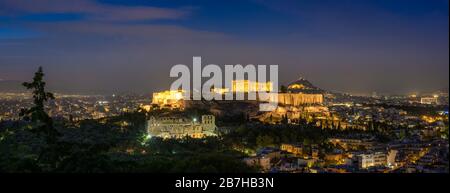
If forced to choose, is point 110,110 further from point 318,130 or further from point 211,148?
point 211,148

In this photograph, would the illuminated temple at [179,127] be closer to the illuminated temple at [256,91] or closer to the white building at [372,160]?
the illuminated temple at [256,91]

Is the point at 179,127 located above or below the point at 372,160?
above

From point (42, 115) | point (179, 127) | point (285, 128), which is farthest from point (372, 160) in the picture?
→ point (179, 127)

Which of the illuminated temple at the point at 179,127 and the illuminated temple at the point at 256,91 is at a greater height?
the illuminated temple at the point at 256,91

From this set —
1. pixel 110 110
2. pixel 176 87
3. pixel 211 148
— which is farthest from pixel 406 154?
pixel 110 110

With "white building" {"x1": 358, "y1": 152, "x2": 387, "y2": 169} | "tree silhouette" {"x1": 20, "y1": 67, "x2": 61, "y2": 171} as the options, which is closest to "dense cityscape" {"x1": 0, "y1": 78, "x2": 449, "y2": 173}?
"white building" {"x1": 358, "y1": 152, "x2": 387, "y2": 169}

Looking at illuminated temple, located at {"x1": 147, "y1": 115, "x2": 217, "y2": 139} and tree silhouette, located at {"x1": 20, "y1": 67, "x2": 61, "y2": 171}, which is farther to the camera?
illuminated temple, located at {"x1": 147, "y1": 115, "x2": 217, "y2": 139}

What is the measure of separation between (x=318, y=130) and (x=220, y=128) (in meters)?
4.22

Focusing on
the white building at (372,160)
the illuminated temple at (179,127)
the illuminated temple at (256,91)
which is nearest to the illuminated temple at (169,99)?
the illuminated temple at (256,91)

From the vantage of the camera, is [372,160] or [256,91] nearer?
[372,160]

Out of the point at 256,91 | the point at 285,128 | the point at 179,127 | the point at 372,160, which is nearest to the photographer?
the point at 372,160

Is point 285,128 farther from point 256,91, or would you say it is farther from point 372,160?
point 256,91

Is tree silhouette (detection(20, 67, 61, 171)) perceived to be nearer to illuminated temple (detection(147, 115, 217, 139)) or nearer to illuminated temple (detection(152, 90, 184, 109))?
illuminated temple (detection(147, 115, 217, 139))
